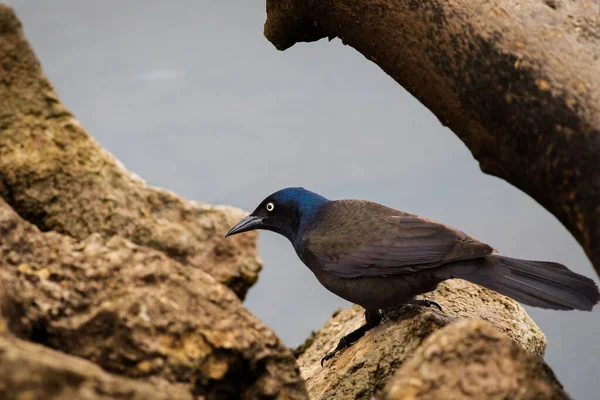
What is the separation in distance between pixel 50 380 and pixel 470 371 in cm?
163

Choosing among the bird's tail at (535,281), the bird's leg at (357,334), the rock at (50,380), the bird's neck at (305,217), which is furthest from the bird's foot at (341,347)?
the rock at (50,380)

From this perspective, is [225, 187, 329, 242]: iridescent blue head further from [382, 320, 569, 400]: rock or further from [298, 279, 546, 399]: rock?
[382, 320, 569, 400]: rock

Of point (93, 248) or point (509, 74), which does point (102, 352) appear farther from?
point (509, 74)

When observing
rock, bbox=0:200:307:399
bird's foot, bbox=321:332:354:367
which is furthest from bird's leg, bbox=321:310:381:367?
rock, bbox=0:200:307:399

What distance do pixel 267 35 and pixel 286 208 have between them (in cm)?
141

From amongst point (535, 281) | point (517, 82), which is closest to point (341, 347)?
point (535, 281)

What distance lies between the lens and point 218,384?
3.52m

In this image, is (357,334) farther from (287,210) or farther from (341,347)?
(287,210)

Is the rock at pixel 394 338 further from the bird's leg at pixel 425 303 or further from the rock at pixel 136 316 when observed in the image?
the rock at pixel 136 316

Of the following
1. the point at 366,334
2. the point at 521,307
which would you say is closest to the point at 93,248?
the point at 366,334

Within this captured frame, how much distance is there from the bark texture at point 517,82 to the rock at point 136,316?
1738mm

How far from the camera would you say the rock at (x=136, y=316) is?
338cm

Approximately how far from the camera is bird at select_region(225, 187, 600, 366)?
16.4 feet

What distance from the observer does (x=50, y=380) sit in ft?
8.46
